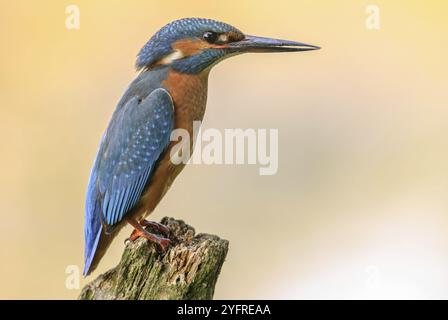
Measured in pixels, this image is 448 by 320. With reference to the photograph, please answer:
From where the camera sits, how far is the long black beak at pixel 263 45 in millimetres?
4289

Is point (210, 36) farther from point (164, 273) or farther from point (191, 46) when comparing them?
point (164, 273)

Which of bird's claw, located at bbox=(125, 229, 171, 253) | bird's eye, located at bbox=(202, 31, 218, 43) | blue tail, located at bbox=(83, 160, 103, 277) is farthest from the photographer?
bird's eye, located at bbox=(202, 31, 218, 43)

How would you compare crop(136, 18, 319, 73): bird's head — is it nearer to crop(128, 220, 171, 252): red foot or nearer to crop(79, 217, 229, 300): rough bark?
crop(128, 220, 171, 252): red foot

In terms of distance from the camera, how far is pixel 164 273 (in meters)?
3.92

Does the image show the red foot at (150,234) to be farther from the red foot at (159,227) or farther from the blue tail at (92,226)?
the blue tail at (92,226)

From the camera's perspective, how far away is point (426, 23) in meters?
8.09

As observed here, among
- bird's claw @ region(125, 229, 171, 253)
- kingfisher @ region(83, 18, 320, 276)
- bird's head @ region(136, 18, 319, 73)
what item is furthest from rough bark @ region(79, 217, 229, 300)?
bird's head @ region(136, 18, 319, 73)

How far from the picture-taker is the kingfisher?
13.8 ft

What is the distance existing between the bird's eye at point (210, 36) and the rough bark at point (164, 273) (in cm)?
116

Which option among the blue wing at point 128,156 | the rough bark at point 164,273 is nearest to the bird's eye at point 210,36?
the blue wing at point 128,156
